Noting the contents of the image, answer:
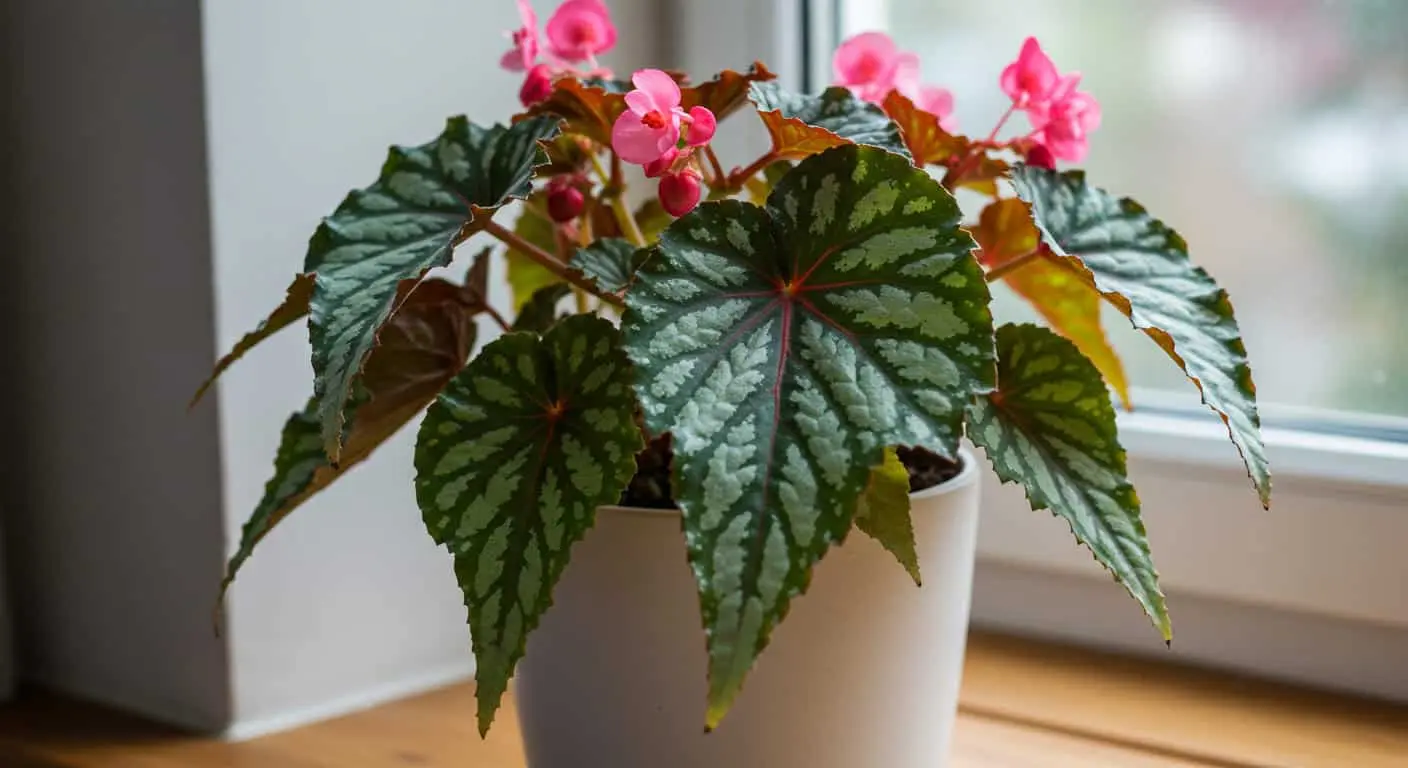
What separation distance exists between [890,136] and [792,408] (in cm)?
17

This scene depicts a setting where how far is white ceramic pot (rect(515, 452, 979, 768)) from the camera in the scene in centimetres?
59

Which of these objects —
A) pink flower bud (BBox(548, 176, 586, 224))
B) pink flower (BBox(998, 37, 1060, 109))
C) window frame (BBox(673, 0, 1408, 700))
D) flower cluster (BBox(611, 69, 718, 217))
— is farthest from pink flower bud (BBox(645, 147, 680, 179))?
window frame (BBox(673, 0, 1408, 700))

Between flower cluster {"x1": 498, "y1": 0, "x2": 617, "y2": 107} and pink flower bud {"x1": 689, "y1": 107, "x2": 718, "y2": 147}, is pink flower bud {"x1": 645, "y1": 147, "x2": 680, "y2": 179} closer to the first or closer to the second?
pink flower bud {"x1": 689, "y1": 107, "x2": 718, "y2": 147}

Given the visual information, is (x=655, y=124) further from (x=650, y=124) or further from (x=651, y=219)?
(x=651, y=219)

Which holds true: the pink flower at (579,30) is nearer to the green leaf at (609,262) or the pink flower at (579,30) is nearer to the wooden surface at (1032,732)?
the green leaf at (609,262)

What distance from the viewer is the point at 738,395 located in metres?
0.48

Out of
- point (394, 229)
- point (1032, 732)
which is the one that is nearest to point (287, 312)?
point (394, 229)

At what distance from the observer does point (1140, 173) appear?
0.98m

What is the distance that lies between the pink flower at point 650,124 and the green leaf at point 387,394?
156 mm

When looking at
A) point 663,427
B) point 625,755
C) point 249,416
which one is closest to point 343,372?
point 663,427

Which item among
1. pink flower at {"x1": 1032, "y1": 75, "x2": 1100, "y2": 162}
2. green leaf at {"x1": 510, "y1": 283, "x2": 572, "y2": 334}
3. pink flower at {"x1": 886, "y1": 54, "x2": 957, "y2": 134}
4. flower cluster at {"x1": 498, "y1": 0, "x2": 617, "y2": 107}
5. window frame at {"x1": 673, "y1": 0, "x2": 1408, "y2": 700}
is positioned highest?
flower cluster at {"x1": 498, "y1": 0, "x2": 617, "y2": 107}

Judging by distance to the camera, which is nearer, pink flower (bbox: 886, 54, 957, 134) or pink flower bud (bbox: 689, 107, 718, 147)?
pink flower bud (bbox: 689, 107, 718, 147)

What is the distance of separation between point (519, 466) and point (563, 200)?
0.17 meters

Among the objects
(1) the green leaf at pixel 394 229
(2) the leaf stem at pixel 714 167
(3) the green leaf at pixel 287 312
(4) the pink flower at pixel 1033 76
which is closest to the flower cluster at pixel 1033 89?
(4) the pink flower at pixel 1033 76
